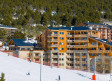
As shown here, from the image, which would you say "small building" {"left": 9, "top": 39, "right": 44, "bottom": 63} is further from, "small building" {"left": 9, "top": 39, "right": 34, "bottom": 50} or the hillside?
the hillside

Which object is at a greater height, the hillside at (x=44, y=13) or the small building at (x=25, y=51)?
the hillside at (x=44, y=13)

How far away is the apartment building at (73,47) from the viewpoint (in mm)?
83188

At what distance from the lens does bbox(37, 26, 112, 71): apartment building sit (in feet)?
273

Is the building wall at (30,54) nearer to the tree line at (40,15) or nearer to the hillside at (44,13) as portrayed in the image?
the tree line at (40,15)

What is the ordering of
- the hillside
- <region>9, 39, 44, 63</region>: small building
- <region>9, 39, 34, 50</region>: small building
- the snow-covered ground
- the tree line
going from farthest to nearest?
the hillside
the tree line
<region>9, 39, 34, 50</region>: small building
<region>9, 39, 44, 63</region>: small building
the snow-covered ground

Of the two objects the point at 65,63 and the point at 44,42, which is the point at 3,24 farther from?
the point at 65,63

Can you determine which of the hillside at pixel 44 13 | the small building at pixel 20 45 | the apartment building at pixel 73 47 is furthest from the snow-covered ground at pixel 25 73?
the hillside at pixel 44 13

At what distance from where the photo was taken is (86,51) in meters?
83.7

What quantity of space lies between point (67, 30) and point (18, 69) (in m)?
41.5

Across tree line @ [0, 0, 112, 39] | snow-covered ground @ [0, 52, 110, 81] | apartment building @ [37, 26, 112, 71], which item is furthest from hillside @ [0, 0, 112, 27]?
snow-covered ground @ [0, 52, 110, 81]

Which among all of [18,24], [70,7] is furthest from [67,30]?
[70,7]

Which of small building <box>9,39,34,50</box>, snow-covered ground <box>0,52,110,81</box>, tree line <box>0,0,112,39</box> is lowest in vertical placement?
snow-covered ground <box>0,52,110,81</box>

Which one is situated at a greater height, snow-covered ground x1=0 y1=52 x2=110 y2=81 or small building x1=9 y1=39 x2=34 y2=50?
small building x1=9 y1=39 x2=34 y2=50

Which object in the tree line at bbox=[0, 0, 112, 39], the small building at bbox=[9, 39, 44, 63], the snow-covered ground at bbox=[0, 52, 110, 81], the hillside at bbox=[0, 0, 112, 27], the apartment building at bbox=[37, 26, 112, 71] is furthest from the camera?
the hillside at bbox=[0, 0, 112, 27]
